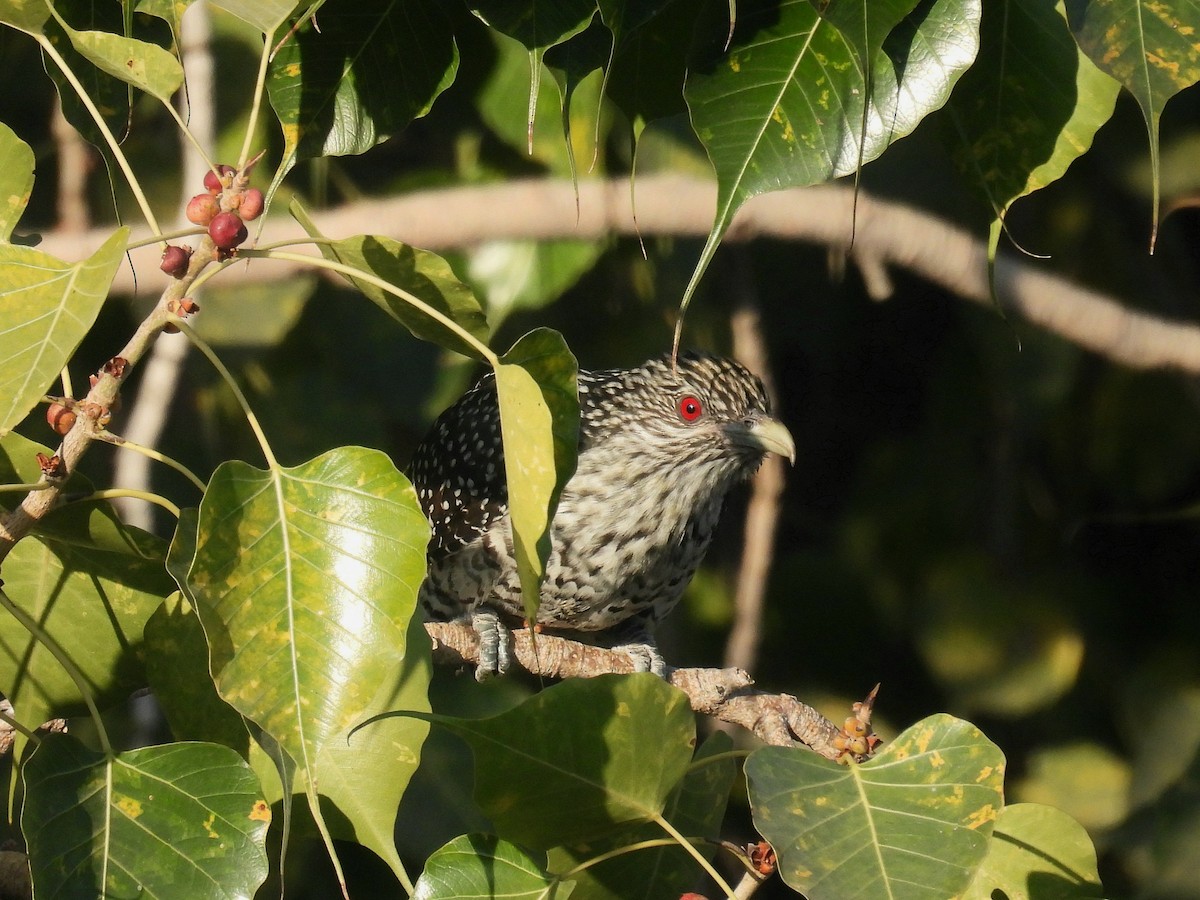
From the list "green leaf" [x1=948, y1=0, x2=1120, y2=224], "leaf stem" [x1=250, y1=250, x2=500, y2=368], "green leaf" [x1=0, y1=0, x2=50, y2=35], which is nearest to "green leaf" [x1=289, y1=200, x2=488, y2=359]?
"leaf stem" [x1=250, y1=250, x2=500, y2=368]

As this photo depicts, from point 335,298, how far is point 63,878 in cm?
302

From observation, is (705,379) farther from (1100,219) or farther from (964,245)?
(1100,219)

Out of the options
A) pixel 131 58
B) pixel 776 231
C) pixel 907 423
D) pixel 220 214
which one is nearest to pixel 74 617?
pixel 220 214

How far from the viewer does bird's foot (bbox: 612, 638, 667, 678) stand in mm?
3538

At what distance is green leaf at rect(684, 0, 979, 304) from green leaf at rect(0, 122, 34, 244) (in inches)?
32.5

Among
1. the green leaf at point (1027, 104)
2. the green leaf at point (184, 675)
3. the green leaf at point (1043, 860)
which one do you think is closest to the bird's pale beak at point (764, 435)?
the green leaf at point (1027, 104)

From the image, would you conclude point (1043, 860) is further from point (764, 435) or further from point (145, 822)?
point (764, 435)

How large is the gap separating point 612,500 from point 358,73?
199cm

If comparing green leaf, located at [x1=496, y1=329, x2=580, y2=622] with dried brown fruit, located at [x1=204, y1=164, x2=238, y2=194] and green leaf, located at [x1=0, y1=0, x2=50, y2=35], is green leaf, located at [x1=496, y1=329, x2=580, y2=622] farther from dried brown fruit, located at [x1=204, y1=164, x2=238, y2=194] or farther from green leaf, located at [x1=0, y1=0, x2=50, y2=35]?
green leaf, located at [x1=0, y1=0, x2=50, y2=35]

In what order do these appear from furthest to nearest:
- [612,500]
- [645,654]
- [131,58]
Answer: [645,654]
[612,500]
[131,58]

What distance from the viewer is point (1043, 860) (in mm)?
1735

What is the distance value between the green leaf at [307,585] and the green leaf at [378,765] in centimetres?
27

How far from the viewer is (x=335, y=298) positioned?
4336 millimetres

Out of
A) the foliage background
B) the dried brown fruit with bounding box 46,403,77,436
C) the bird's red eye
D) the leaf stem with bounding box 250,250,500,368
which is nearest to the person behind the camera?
the leaf stem with bounding box 250,250,500,368
